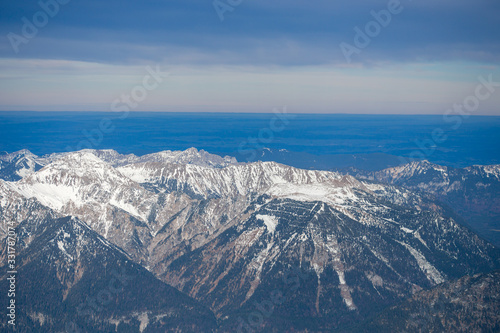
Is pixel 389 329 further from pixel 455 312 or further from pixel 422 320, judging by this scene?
pixel 455 312

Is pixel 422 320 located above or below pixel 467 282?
below

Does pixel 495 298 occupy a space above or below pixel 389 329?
above

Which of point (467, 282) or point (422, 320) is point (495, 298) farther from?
point (422, 320)

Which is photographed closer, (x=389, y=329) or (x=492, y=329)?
(x=492, y=329)

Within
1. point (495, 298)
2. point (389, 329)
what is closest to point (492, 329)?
point (495, 298)

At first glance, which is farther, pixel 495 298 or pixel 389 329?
pixel 389 329

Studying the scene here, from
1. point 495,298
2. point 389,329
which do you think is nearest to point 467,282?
point 495,298
